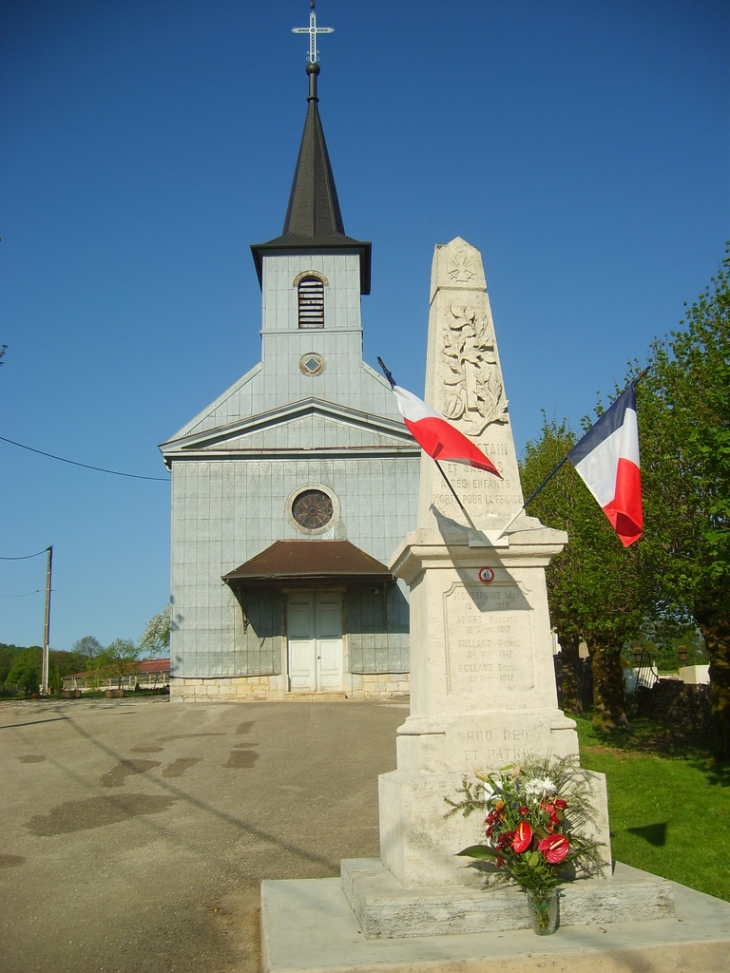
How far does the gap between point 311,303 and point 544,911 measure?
23.9 metres

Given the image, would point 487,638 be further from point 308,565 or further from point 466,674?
point 308,565

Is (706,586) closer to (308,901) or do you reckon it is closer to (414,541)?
(414,541)

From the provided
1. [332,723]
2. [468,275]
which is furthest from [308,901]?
[332,723]

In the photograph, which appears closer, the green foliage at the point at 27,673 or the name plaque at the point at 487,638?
the name plaque at the point at 487,638

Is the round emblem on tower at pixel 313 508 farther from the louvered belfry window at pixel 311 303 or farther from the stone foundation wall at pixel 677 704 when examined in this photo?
the stone foundation wall at pixel 677 704

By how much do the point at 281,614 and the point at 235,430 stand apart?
17.9ft

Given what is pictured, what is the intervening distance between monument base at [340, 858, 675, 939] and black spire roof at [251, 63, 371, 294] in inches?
956

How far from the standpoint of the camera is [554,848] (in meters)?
4.70

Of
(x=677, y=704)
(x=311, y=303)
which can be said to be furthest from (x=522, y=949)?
(x=311, y=303)

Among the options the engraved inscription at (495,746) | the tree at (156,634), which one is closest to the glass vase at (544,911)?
the engraved inscription at (495,746)

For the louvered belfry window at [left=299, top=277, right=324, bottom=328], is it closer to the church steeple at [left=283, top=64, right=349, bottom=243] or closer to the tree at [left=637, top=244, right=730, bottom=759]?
the church steeple at [left=283, top=64, right=349, bottom=243]

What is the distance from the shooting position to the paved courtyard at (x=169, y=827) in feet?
18.9

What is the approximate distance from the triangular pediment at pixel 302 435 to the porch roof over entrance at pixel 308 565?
2.87 metres

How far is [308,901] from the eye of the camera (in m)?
5.54
